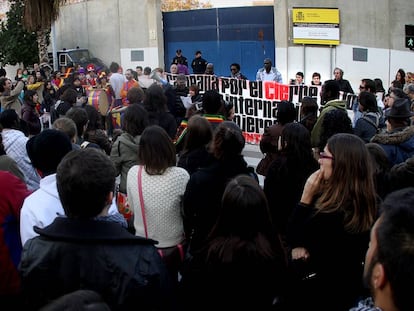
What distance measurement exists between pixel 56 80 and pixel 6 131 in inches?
456

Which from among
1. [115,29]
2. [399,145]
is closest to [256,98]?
[399,145]

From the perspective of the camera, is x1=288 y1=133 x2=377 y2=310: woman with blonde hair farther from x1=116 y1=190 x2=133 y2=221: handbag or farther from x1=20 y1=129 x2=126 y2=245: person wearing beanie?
x1=116 y1=190 x2=133 y2=221: handbag

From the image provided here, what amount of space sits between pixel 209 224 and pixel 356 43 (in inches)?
607

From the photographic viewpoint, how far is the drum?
13366mm

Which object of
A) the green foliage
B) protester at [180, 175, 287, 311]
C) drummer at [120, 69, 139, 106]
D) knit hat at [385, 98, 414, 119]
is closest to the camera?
protester at [180, 175, 287, 311]

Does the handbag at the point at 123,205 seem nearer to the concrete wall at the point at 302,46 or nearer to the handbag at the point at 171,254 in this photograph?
the handbag at the point at 171,254

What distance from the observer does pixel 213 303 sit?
3494 millimetres

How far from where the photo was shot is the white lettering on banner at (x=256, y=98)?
1189 cm

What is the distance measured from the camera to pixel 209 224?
4.55 meters

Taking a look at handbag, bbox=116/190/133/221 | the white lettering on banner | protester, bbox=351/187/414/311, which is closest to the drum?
the white lettering on banner

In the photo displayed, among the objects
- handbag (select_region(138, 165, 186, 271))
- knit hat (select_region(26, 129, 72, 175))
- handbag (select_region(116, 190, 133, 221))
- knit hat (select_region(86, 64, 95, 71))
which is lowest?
handbag (select_region(138, 165, 186, 271))

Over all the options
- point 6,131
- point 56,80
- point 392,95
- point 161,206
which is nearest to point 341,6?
point 56,80

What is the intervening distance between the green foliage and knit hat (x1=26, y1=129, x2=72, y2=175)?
2408 cm

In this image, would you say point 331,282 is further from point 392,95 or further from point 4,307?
point 392,95
